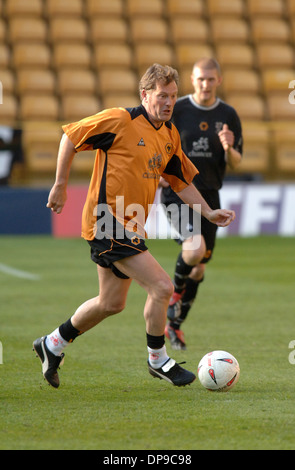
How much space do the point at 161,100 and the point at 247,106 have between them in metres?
12.5

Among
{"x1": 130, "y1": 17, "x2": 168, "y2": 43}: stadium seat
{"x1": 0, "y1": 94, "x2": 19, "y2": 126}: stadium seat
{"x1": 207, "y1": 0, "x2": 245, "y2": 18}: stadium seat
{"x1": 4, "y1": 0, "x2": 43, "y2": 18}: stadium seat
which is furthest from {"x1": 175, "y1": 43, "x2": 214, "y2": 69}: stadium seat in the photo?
{"x1": 0, "y1": 94, "x2": 19, "y2": 126}: stadium seat

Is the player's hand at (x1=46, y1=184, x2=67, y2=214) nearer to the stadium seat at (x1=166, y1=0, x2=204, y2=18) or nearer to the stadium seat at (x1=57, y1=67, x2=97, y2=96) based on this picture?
the stadium seat at (x1=57, y1=67, x2=97, y2=96)

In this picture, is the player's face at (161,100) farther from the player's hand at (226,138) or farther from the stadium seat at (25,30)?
the stadium seat at (25,30)

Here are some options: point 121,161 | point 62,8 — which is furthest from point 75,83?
point 121,161

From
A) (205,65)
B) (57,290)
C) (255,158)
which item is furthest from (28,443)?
(255,158)

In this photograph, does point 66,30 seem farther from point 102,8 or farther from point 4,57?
point 4,57

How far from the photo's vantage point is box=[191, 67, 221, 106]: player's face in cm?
688

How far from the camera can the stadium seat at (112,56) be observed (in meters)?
17.8

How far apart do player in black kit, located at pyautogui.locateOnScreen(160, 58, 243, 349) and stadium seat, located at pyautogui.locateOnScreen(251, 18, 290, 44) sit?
12457 mm

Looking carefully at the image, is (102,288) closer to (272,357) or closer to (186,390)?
(186,390)

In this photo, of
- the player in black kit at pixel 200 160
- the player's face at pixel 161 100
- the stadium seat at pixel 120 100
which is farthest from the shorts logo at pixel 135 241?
the stadium seat at pixel 120 100

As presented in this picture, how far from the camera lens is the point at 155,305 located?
5.10 m

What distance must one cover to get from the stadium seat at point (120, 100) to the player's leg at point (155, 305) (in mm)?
10859

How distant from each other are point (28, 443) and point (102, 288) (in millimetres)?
1416
